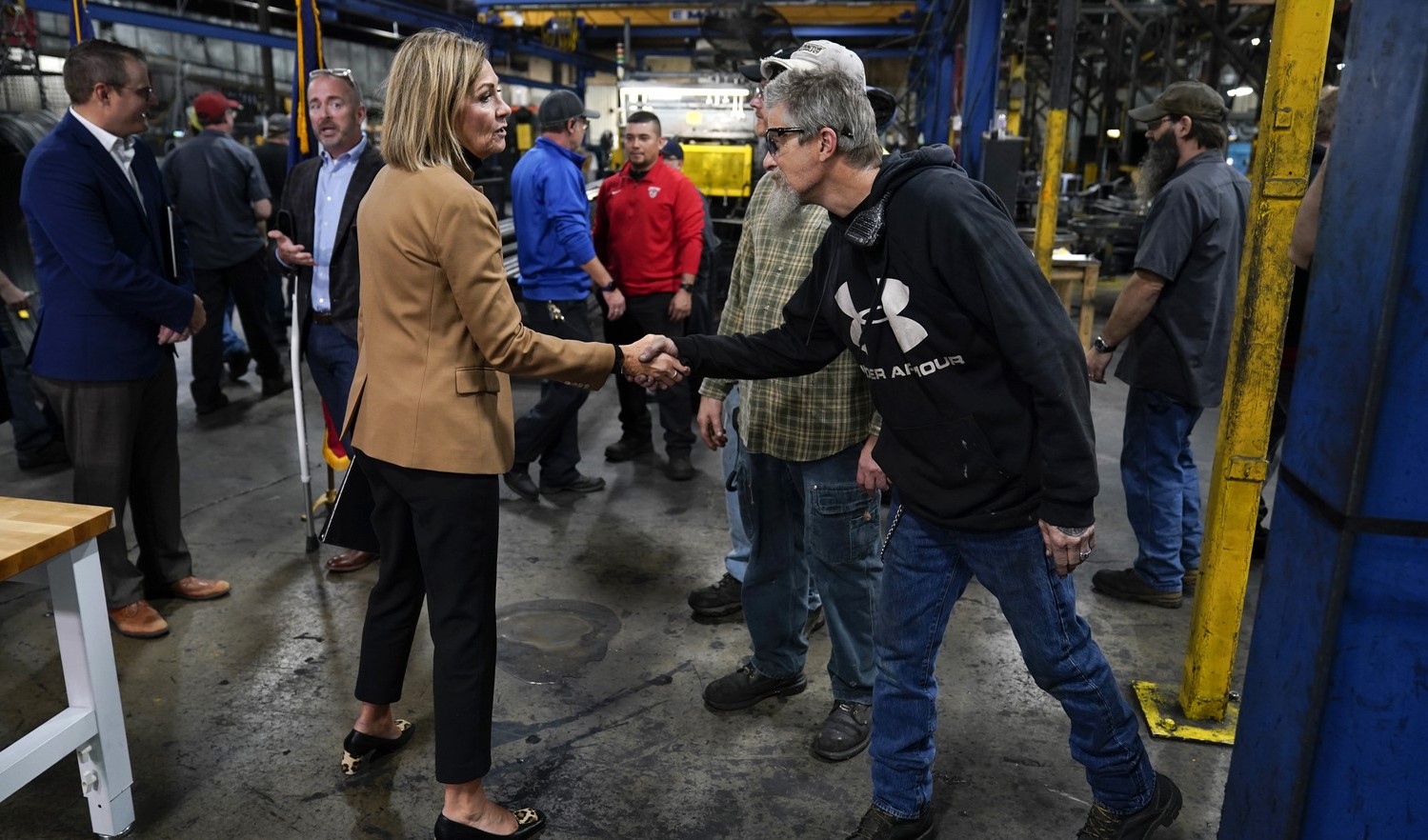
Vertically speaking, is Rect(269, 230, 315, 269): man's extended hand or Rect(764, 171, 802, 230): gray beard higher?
Rect(764, 171, 802, 230): gray beard

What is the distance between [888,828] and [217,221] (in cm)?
581

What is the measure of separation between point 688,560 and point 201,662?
1.89 m

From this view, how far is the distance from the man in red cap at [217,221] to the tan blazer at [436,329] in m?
4.70

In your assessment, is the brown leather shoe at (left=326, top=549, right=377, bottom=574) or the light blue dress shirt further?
the brown leather shoe at (left=326, top=549, right=377, bottom=574)

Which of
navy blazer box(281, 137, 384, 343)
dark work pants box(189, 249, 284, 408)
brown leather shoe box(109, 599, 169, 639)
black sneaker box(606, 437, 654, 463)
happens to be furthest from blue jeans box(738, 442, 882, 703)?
dark work pants box(189, 249, 284, 408)

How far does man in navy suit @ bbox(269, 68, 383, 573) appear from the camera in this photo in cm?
380

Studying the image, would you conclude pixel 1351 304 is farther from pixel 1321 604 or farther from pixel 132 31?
pixel 132 31

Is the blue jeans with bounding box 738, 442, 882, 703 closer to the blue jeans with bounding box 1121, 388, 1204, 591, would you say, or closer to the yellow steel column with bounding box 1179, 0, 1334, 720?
the yellow steel column with bounding box 1179, 0, 1334, 720

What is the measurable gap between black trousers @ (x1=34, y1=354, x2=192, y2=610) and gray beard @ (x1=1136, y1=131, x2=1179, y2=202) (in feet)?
12.3

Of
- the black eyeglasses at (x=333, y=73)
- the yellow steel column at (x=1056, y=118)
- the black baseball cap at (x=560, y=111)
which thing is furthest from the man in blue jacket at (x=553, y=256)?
the yellow steel column at (x=1056, y=118)

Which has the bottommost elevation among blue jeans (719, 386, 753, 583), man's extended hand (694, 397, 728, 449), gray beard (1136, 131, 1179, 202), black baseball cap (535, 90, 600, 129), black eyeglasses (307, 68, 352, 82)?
blue jeans (719, 386, 753, 583)

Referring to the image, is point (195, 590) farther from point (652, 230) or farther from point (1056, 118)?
point (1056, 118)

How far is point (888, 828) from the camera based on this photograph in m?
2.42

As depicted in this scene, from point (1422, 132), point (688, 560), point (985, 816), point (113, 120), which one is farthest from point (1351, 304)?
point (113, 120)
